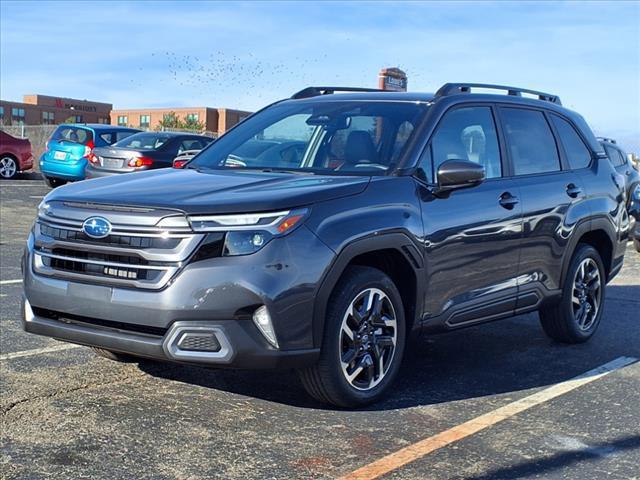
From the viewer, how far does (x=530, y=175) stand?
6020mm

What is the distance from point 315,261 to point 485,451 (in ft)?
3.97

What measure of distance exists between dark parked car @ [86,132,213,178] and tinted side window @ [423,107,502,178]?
9802mm

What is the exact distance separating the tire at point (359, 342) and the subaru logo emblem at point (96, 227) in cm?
117

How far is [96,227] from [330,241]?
115 cm

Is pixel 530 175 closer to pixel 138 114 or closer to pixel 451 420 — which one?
pixel 451 420

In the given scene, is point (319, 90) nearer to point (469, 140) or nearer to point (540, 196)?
point (469, 140)

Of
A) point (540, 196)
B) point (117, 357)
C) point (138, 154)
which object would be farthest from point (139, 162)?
point (540, 196)

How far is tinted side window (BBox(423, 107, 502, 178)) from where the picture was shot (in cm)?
535

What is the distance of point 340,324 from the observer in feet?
14.7

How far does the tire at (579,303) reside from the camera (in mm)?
6441

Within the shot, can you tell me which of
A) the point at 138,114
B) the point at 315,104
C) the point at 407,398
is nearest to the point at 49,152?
the point at 315,104

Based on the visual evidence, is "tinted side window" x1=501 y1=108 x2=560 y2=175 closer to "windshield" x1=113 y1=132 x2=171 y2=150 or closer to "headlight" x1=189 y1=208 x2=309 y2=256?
"headlight" x1=189 y1=208 x2=309 y2=256

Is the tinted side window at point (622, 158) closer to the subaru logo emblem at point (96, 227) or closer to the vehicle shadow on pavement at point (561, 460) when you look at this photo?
the vehicle shadow on pavement at point (561, 460)

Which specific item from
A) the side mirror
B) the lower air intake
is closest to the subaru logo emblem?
the lower air intake
